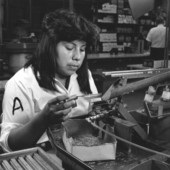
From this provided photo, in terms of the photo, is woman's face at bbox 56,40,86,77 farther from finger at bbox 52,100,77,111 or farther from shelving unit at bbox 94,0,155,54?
shelving unit at bbox 94,0,155,54

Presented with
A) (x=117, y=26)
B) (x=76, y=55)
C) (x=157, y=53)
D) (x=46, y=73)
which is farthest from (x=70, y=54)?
(x=117, y=26)

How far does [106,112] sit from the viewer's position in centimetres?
100

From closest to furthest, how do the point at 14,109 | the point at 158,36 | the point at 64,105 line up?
the point at 64,105 → the point at 14,109 → the point at 158,36

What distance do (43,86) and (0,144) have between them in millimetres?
388

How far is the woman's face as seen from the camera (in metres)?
1.31

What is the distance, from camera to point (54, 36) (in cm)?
134

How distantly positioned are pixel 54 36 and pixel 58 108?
2.06 ft

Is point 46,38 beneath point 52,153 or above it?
above

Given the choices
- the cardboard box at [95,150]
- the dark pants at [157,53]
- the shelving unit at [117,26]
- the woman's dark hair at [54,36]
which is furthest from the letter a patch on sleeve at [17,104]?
the shelving unit at [117,26]

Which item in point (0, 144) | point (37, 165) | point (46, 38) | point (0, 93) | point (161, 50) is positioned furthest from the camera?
point (161, 50)

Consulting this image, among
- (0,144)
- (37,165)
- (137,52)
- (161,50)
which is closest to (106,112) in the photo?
(37,165)

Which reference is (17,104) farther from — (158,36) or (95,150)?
(158,36)

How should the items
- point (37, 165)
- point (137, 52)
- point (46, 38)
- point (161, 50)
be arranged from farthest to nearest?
point (137, 52) < point (161, 50) < point (46, 38) < point (37, 165)

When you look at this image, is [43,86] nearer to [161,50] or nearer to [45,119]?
[45,119]
